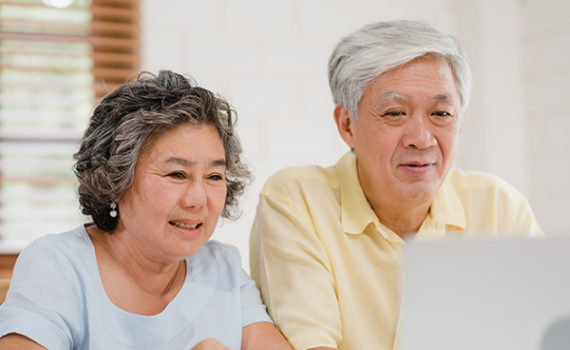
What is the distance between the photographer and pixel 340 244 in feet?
5.07

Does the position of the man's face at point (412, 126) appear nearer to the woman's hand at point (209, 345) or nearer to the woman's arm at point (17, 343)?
the woman's hand at point (209, 345)

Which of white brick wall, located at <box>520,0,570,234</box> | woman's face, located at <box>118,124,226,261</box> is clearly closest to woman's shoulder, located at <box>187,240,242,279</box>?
woman's face, located at <box>118,124,226,261</box>

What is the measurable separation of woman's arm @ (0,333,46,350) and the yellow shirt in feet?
1.71

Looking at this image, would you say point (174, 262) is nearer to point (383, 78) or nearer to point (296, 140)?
point (383, 78)

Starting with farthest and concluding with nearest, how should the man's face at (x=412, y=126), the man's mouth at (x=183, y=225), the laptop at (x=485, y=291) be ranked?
the man's face at (x=412, y=126)
the man's mouth at (x=183, y=225)
the laptop at (x=485, y=291)

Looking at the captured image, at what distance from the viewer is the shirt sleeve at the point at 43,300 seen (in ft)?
3.79

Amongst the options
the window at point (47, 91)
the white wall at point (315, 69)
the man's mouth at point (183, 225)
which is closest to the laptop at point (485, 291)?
the man's mouth at point (183, 225)

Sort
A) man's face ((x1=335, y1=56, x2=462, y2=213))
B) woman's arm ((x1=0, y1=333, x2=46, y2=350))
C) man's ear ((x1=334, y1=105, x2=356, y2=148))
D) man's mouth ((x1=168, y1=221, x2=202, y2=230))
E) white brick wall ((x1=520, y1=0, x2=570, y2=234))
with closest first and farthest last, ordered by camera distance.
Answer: woman's arm ((x1=0, y1=333, x2=46, y2=350))
man's mouth ((x1=168, y1=221, x2=202, y2=230))
man's face ((x1=335, y1=56, x2=462, y2=213))
man's ear ((x1=334, y1=105, x2=356, y2=148))
white brick wall ((x1=520, y1=0, x2=570, y2=234))

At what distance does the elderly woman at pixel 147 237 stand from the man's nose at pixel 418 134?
434mm

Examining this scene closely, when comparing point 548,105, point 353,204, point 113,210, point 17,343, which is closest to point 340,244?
point 353,204

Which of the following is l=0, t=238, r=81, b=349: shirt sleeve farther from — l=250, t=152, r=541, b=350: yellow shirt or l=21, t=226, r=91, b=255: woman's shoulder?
l=250, t=152, r=541, b=350: yellow shirt

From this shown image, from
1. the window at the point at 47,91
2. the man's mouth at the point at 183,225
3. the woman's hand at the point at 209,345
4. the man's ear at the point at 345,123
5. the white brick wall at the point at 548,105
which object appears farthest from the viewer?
the white brick wall at the point at 548,105

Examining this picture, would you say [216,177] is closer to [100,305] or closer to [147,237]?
[147,237]

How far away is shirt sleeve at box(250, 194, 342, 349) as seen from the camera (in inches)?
52.8
